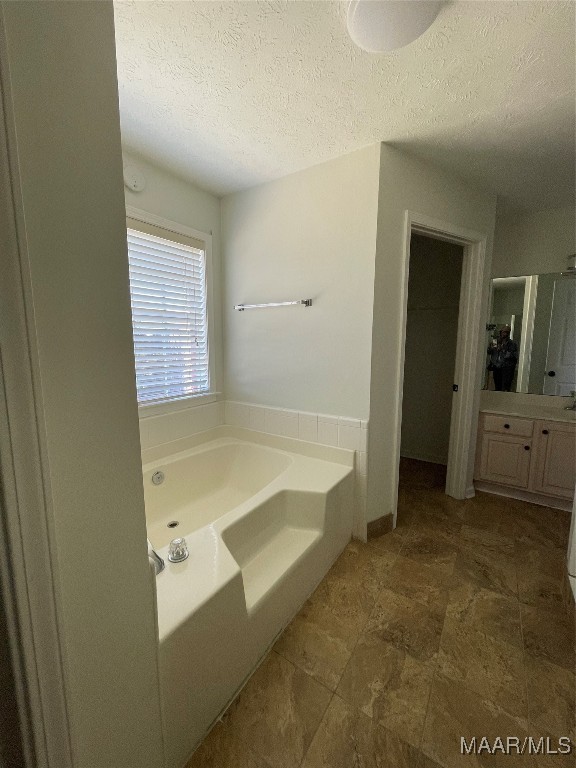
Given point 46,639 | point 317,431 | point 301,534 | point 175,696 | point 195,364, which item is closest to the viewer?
A: point 46,639

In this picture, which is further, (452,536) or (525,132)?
(452,536)

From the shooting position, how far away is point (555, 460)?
7.30ft

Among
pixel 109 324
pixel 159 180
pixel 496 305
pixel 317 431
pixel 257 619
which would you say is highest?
pixel 159 180

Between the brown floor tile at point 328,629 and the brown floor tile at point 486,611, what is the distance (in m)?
0.41

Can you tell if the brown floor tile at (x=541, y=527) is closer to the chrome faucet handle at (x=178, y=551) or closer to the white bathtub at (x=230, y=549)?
the white bathtub at (x=230, y=549)

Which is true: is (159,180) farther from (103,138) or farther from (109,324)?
(109,324)

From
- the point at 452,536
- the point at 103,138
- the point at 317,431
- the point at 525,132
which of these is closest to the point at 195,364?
the point at 317,431

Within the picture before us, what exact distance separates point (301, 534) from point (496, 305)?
258 centimetres

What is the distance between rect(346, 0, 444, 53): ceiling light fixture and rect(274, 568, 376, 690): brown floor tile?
2317 millimetres

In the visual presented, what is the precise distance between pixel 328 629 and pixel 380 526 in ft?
2.62

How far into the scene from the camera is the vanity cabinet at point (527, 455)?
218 cm

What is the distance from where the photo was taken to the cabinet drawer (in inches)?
90.8

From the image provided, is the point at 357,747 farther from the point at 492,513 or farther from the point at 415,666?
the point at 492,513

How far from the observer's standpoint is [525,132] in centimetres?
153
